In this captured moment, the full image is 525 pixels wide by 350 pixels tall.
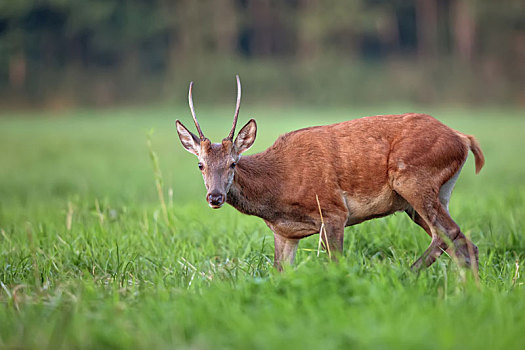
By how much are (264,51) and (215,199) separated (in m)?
41.1

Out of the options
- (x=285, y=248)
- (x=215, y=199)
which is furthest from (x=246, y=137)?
(x=285, y=248)

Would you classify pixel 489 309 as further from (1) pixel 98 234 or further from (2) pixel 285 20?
(2) pixel 285 20

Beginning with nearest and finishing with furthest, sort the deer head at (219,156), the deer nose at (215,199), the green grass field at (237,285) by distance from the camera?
the green grass field at (237,285)
the deer nose at (215,199)
the deer head at (219,156)

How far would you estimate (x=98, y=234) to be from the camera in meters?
6.12

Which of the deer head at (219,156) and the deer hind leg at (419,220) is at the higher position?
the deer head at (219,156)

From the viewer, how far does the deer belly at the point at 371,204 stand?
552 cm

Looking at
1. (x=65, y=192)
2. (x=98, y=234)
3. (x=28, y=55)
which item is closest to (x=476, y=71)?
(x=28, y=55)

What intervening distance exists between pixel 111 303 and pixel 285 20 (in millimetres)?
42309

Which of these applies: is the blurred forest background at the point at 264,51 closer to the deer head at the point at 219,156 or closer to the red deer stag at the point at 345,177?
the red deer stag at the point at 345,177

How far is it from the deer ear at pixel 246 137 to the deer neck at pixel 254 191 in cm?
19

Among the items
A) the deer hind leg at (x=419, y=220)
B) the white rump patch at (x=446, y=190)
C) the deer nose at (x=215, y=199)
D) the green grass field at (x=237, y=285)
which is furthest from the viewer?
the deer hind leg at (x=419, y=220)

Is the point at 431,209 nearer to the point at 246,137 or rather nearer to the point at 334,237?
the point at 334,237

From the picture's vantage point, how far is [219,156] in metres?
5.39

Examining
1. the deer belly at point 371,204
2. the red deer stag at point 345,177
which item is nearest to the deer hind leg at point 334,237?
the red deer stag at point 345,177
